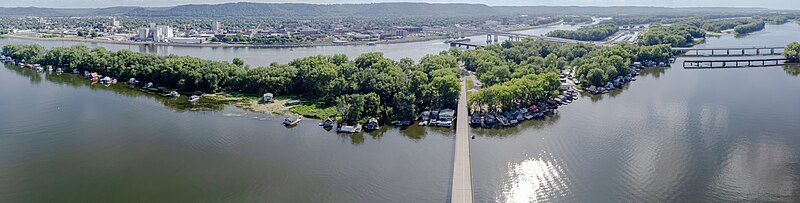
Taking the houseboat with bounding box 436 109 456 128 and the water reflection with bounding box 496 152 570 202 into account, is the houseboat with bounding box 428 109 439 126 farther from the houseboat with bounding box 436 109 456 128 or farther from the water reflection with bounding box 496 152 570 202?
the water reflection with bounding box 496 152 570 202

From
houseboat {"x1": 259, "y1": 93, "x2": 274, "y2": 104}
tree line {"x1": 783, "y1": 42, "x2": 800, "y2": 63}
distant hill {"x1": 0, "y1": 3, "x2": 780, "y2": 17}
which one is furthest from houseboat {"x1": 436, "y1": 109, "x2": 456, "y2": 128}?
distant hill {"x1": 0, "y1": 3, "x2": 780, "y2": 17}

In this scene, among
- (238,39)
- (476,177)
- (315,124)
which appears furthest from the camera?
(238,39)

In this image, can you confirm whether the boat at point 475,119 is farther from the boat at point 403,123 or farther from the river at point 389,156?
the boat at point 403,123

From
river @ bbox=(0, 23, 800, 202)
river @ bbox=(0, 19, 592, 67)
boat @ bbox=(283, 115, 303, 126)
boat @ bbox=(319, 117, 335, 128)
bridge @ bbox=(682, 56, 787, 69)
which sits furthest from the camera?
river @ bbox=(0, 19, 592, 67)

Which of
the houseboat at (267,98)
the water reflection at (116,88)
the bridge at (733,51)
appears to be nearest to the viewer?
the water reflection at (116,88)

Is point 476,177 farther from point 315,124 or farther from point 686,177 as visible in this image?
point 315,124

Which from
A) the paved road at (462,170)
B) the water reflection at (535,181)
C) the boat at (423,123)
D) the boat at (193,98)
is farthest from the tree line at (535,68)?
the boat at (193,98)

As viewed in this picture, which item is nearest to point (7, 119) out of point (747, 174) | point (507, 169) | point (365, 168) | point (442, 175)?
point (365, 168)
